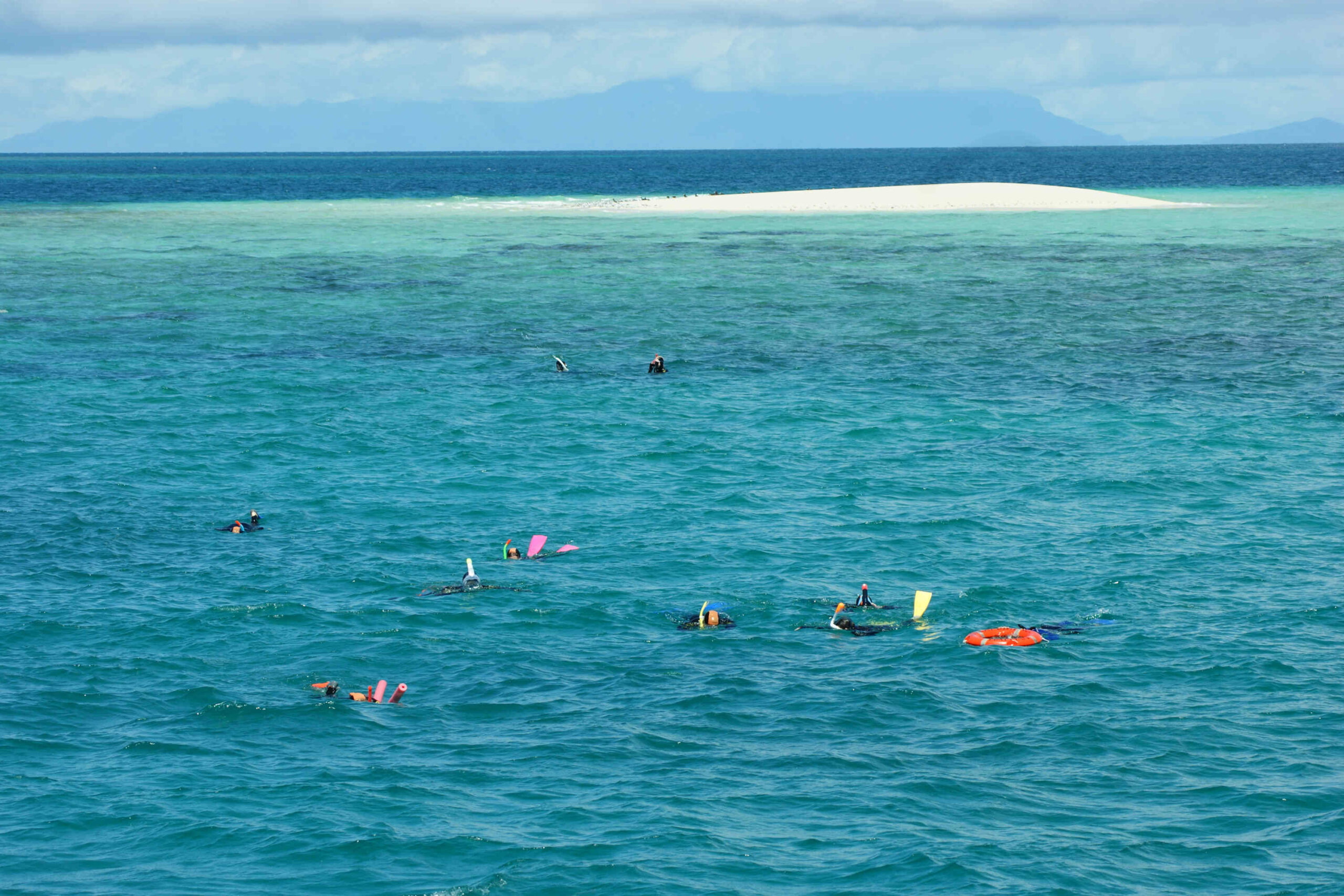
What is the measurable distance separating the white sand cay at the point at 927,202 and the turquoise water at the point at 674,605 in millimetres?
71765

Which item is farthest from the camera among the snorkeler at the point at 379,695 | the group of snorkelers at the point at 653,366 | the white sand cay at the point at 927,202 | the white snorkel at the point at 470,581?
the white sand cay at the point at 927,202

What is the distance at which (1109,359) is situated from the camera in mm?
58875

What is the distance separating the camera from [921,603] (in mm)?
30391

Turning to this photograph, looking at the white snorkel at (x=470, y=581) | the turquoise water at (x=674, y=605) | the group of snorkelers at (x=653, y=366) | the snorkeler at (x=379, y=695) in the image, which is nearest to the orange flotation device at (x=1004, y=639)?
the turquoise water at (x=674, y=605)

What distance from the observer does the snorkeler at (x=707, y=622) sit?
29.7 metres

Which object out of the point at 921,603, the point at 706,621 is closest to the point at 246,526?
the point at 706,621

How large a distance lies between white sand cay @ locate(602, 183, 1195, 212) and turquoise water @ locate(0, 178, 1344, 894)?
71765mm

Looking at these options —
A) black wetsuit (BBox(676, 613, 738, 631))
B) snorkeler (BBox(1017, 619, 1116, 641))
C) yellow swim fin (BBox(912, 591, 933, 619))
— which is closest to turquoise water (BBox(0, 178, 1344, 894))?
snorkeler (BBox(1017, 619, 1116, 641))

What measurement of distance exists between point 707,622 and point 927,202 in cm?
12015

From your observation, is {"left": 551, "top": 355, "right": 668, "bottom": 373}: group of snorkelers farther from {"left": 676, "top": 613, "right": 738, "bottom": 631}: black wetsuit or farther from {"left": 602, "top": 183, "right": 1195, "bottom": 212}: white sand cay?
{"left": 602, "top": 183, "right": 1195, "bottom": 212}: white sand cay

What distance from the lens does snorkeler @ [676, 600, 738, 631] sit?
2966 centimetres

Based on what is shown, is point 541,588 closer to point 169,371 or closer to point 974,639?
point 974,639

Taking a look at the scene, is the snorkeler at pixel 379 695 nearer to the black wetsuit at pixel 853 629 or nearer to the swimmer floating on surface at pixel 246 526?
the black wetsuit at pixel 853 629

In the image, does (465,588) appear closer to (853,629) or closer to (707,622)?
(707,622)
